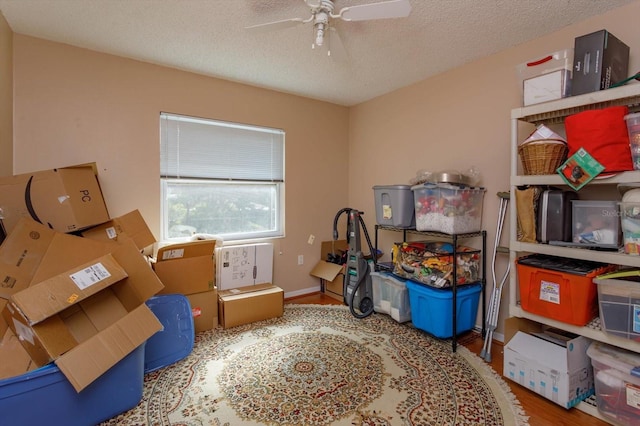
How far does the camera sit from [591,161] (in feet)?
5.76

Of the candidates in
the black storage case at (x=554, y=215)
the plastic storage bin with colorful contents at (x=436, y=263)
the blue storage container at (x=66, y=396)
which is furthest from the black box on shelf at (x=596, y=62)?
the blue storage container at (x=66, y=396)

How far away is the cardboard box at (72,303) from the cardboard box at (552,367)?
2289 millimetres

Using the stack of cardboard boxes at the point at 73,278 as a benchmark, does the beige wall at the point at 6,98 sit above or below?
above

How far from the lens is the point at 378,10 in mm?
1660

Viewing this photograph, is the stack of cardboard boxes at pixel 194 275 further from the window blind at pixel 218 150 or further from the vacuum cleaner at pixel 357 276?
the vacuum cleaner at pixel 357 276

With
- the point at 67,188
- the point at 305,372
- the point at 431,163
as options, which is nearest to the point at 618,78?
the point at 431,163

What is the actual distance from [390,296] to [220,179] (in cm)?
215

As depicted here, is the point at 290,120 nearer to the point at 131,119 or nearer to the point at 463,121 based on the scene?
the point at 131,119

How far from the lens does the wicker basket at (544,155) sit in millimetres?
1945

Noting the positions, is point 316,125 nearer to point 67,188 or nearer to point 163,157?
point 163,157

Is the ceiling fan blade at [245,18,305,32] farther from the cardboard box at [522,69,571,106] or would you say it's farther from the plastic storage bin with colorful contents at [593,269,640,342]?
the plastic storage bin with colorful contents at [593,269,640,342]

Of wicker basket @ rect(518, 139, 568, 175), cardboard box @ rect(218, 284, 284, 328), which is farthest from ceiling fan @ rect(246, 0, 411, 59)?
cardboard box @ rect(218, 284, 284, 328)

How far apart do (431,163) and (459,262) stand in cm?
114

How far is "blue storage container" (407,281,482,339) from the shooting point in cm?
260
